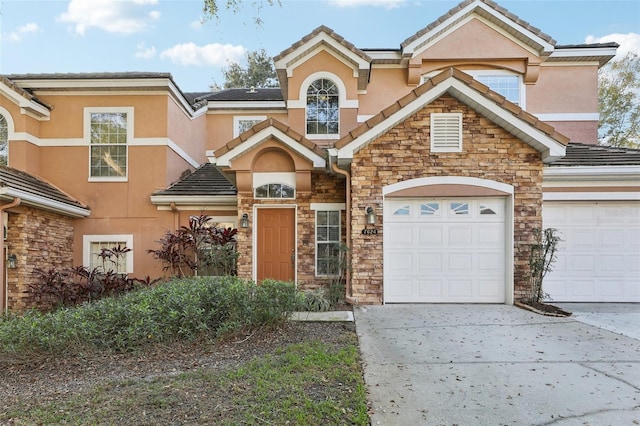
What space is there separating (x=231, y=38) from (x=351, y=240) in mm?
4612

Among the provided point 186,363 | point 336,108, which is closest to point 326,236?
point 336,108

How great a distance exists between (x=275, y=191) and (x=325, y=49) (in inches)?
174

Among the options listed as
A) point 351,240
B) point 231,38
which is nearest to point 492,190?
point 351,240

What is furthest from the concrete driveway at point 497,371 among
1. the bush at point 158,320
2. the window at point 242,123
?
the window at point 242,123

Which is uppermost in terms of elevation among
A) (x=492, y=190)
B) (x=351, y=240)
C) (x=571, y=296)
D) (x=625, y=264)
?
(x=492, y=190)

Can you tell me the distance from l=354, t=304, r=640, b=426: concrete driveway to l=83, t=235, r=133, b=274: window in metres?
7.24

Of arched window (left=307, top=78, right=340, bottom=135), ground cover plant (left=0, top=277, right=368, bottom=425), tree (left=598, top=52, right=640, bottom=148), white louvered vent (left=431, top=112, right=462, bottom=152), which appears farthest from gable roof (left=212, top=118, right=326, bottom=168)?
tree (left=598, top=52, right=640, bottom=148)

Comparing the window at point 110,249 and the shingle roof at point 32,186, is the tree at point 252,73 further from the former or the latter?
the window at point 110,249

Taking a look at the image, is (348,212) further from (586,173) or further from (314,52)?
(586,173)

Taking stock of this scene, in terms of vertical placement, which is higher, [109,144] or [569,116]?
[569,116]

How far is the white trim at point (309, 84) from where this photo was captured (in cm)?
1044

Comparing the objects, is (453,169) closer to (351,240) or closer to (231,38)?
(351,240)

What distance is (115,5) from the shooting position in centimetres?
748

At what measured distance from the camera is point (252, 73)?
27672 millimetres
